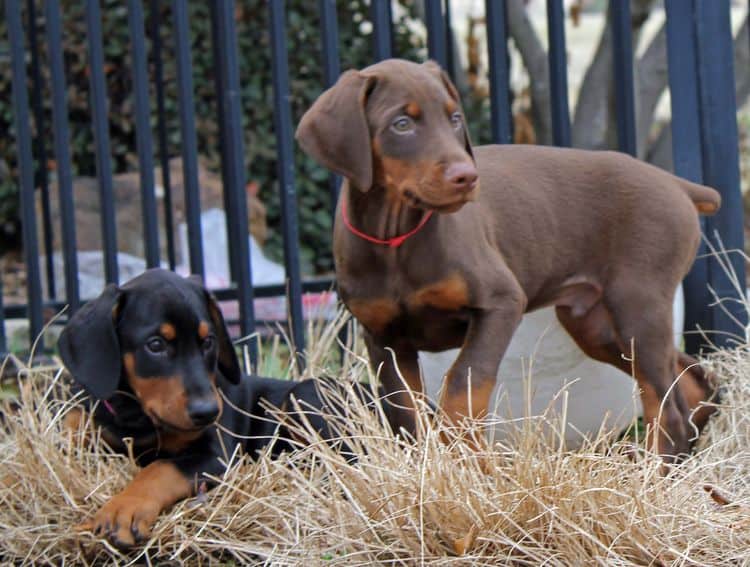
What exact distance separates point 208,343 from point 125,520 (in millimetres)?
625

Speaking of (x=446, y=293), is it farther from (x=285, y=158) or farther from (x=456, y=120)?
(x=285, y=158)

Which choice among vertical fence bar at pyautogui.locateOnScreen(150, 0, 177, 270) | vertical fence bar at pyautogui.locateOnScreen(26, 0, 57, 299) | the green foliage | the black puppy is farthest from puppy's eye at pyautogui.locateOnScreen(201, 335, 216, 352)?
the green foliage

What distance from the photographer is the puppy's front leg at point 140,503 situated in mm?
3125

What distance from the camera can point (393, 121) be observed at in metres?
3.30

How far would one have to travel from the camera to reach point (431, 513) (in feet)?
9.39

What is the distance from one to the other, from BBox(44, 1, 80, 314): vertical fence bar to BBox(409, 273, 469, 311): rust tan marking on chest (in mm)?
1698

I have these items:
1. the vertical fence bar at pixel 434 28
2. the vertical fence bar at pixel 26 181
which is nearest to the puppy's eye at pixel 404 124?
the vertical fence bar at pixel 434 28

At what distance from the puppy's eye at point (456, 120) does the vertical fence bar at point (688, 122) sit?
1.46m

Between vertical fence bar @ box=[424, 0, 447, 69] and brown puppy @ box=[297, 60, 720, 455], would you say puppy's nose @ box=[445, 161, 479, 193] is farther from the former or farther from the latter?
vertical fence bar @ box=[424, 0, 447, 69]

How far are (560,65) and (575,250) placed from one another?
1041mm

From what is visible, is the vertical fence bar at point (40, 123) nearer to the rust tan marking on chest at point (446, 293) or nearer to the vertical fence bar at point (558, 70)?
the vertical fence bar at point (558, 70)

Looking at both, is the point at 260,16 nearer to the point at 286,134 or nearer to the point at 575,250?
the point at 286,134

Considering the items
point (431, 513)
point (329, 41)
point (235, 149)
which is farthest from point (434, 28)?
point (431, 513)

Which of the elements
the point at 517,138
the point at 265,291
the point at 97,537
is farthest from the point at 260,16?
the point at 97,537
